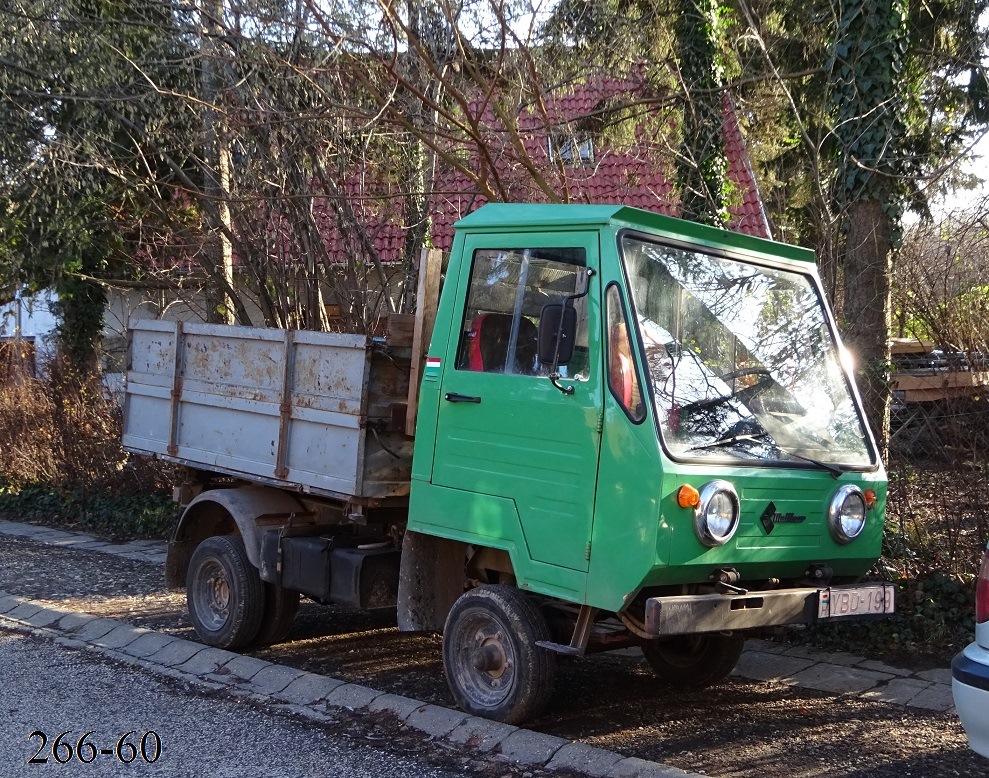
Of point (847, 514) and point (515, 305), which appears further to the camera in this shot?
point (515, 305)

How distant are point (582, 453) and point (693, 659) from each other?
81.0 inches

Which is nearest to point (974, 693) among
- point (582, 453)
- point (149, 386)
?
point (582, 453)

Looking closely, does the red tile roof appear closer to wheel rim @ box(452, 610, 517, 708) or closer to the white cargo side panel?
the white cargo side panel

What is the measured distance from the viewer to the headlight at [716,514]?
15.8ft

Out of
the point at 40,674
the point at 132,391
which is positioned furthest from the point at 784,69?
the point at 40,674

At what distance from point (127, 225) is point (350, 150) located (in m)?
4.51

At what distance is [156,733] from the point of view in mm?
5441

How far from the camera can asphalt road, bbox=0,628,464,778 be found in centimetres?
493

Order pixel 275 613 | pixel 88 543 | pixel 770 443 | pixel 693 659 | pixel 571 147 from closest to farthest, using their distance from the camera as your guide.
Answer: pixel 770 443 → pixel 693 659 → pixel 275 613 → pixel 571 147 → pixel 88 543

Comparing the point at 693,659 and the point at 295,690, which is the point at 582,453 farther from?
the point at 295,690

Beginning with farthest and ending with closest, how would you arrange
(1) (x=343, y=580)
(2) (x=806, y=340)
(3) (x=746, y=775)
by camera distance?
1. (1) (x=343, y=580)
2. (2) (x=806, y=340)
3. (3) (x=746, y=775)

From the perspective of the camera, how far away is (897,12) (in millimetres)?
8594

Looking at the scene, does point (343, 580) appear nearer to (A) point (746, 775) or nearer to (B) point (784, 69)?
(A) point (746, 775)

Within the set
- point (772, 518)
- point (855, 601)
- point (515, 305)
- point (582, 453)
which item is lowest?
point (855, 601)
